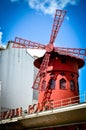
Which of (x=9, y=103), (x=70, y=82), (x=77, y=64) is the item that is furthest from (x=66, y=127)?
(x=9, y=103)

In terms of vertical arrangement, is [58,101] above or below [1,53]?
below

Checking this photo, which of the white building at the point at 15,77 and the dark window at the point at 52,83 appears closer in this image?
the dark window at the point at 52,83

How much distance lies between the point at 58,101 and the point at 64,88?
1.37m

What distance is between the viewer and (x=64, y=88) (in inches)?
1080

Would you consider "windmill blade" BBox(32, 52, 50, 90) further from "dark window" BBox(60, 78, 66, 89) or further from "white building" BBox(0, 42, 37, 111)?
"white building" BBox(0, 42, 37, 111)

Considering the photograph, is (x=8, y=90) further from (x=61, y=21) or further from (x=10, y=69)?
(x=61, y=21)

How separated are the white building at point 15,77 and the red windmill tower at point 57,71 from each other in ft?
31.5

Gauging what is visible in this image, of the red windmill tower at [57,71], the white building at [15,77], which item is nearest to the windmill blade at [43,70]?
the red windmill tower at [57,71]

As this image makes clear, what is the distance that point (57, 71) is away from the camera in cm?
2792

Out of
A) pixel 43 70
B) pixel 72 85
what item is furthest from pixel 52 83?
pixel 72 85

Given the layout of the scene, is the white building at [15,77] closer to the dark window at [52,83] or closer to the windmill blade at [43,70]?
the windmill blade at [43,70]

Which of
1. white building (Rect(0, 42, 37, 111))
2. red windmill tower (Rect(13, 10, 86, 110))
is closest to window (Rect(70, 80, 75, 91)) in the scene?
red windmill tower (Rect(13, 10, 86, 110))

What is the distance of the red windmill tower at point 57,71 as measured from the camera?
2742 cm

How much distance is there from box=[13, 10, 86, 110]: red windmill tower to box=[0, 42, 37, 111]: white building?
378 inches
